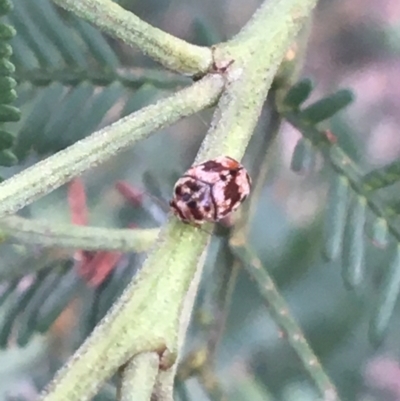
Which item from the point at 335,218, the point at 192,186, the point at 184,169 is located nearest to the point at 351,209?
the point at 335,218

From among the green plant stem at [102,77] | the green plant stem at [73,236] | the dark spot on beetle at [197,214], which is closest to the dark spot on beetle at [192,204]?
the dark spot on beetle at [197,214]

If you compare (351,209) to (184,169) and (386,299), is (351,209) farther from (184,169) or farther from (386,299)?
(184,169)


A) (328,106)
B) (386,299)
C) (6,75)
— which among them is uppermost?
(6,75)

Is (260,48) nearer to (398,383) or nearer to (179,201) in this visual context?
(179,201)

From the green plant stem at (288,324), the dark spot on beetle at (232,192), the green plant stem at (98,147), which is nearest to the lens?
the green plant stem at (98,147)

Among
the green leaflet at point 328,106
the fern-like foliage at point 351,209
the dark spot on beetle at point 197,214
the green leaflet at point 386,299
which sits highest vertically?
the dark spot on beetle at point 197,214

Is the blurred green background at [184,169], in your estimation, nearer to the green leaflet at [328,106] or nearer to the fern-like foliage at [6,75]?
the green leaflet at [328,106]

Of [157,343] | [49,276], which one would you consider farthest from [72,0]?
[49,276]
